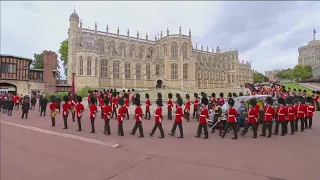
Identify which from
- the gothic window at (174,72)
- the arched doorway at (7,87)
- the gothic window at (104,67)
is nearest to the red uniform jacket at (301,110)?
the arched doorway at (7,87)

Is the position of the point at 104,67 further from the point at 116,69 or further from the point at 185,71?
the point at 185,71

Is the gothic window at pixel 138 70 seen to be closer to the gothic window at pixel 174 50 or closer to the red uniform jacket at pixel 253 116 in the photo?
the gothic window at pixel 174 50

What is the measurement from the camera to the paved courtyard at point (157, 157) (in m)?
5.84

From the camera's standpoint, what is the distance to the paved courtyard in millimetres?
5840

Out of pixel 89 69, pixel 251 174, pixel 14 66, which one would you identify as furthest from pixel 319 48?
pixel 89 69

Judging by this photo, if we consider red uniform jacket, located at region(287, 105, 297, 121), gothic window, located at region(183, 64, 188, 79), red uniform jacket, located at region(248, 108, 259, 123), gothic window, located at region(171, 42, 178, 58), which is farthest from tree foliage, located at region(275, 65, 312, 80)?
gothic window, located at region(171, 42, 178, 58)

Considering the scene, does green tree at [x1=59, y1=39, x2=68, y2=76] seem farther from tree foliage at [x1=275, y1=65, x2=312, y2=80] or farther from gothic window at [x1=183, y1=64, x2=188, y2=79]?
tree foliage at [x1=275, y1=65, x2=312, y2=80]

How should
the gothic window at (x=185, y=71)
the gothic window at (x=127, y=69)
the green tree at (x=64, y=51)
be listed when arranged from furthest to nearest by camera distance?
the gothic window at (x=185, y=71) → the green tree at (x=64, y=51) → the gothic window at (x=127, y=69)

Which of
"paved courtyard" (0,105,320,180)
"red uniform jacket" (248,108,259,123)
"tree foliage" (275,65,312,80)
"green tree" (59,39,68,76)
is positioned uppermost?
"green tree" (59,39,68,76)

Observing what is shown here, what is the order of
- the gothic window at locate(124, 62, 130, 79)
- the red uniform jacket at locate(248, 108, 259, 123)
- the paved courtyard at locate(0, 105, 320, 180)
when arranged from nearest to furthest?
the paved courtyard at locate(0, 105, 320, 180) → the red uniform jacket at locate(248, 108, 259, 123) → the gothic window at locate(124, 62, 130, 79)

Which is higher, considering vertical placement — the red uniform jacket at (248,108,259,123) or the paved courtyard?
the red uniform jacket at (248,108,259,123)

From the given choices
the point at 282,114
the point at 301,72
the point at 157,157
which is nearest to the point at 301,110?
the point at 282,114

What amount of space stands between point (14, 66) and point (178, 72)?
35.1m

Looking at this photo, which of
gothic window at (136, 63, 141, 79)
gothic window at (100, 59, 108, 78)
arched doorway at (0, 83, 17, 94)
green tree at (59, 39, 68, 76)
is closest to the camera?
arched doorway at (0, 83, 17, 94)
